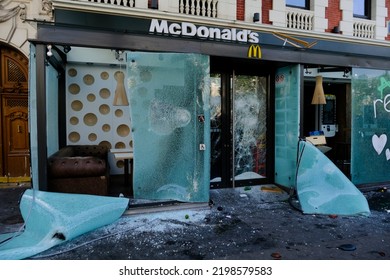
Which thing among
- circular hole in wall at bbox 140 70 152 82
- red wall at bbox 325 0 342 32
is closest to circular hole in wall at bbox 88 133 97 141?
circular hole in wall at bbox 140 70 152 82

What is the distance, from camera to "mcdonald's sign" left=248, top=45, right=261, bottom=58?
604 centimetres

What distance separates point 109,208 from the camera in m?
5.00

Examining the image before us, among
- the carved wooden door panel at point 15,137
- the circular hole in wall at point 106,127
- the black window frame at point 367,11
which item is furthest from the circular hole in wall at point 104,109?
the black window frame at point 367,11

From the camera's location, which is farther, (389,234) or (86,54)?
(86,54)

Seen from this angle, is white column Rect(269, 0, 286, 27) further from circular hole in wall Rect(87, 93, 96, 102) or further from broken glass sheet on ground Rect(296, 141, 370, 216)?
circular hole in wall Rect(87, 93, 96, 102)

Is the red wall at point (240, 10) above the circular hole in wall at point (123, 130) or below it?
above

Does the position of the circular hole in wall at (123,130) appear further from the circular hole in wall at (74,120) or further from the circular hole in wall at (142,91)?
the circular hole in wall at (142,91)

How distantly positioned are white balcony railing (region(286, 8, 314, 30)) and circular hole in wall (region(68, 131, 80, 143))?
23.8 feet

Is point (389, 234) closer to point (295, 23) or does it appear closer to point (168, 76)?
point (168, 76)

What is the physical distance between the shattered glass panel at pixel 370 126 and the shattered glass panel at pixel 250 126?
2.08 m

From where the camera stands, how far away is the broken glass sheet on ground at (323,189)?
5.64 meters

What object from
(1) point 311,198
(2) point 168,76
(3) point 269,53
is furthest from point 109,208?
(3) point 269,53

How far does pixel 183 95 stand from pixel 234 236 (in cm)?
266

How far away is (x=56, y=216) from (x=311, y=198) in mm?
4483
